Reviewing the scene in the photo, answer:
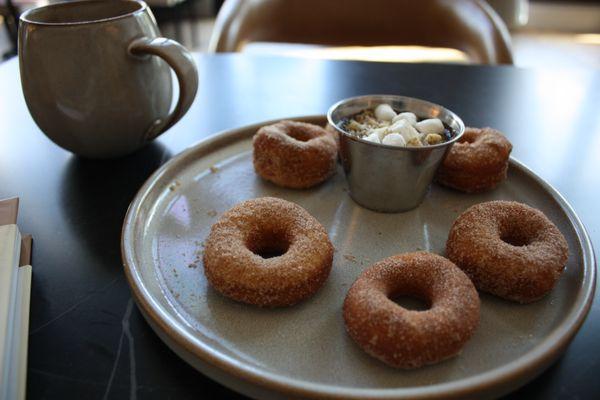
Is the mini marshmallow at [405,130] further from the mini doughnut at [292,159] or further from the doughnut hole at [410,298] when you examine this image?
the doughnut hole at [410,298]

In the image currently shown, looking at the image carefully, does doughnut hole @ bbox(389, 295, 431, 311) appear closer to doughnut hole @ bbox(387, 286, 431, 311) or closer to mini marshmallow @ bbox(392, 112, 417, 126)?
doughnut hole @ bbox(387, 286, 431, 311)

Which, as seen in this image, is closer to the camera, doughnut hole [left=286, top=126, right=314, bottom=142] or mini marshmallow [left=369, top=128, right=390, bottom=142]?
mini marshmallow [left=369, top=128, right=390, bottom=142]

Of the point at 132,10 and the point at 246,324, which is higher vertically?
the point at 132,10

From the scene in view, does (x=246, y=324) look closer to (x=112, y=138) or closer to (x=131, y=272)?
(x=131, y=272)

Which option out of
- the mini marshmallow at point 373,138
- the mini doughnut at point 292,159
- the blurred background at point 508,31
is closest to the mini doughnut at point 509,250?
the mini marshmallow at point 373,138

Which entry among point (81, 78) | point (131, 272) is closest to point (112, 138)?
point (81, 78)

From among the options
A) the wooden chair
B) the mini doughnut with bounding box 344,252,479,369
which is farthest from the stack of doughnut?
the wooden chair
